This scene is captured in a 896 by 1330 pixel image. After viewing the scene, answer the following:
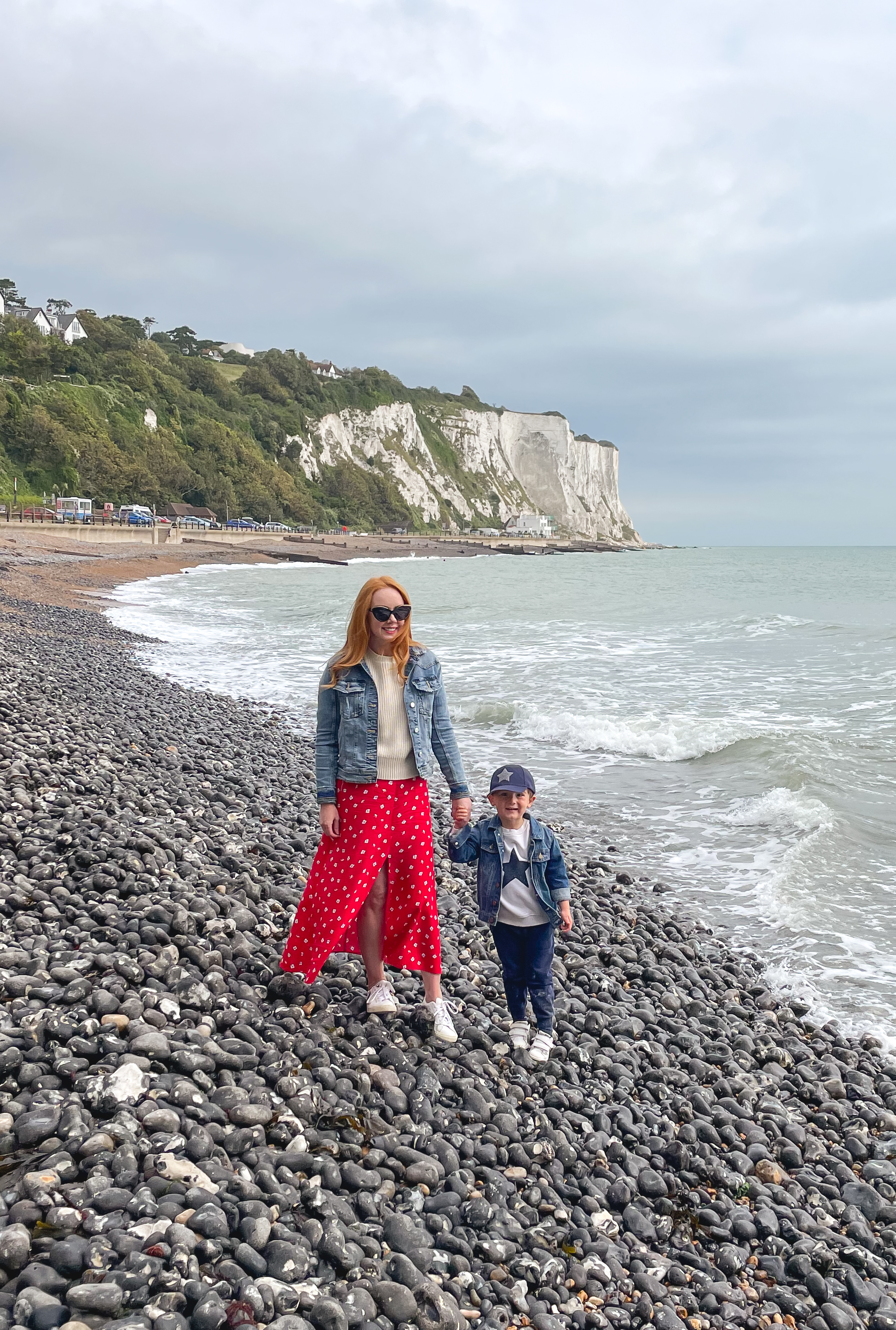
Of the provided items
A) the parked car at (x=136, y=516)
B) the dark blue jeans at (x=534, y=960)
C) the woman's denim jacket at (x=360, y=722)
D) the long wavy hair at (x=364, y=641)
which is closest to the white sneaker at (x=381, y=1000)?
the dark blue jeans at (x=534, y=960)

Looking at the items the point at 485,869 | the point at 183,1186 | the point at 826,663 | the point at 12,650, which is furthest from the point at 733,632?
the point at 183,1186

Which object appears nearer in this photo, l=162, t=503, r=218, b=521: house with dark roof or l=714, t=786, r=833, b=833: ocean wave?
l=714, t=786, r=833, b=833: ocean wave

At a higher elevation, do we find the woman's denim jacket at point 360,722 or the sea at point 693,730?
the woman's denim jacket at point 360,722

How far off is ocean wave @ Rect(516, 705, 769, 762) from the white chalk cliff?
340ft

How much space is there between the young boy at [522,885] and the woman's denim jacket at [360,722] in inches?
10.4

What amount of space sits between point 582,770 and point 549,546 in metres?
129

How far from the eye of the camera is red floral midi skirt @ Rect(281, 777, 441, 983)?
3.99 metres

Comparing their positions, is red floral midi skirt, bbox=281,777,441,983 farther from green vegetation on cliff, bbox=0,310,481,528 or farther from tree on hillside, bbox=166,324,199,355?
tree on hillside, bbox=166,324,199,355

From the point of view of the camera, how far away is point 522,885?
4145 millimetres

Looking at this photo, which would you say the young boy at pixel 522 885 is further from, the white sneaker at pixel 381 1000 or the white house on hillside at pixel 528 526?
the white house on hillside at pixel 528 526

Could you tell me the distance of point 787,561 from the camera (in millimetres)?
121000

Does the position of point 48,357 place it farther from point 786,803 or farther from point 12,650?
point 786,803

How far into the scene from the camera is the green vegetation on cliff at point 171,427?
222 ft

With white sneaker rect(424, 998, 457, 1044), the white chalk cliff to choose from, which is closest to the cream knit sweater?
white sneaker rect(424, 998, 457, 1044)
